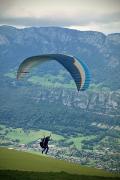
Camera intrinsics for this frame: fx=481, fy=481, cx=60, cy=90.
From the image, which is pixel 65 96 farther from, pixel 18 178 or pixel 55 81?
pixel 18 178

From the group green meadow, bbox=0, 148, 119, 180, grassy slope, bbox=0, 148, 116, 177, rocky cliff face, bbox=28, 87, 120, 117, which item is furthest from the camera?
rocky cliff face, bbox=28, 87, 120, 117

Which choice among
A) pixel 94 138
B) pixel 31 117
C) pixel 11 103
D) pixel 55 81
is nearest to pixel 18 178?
pixel 94 138

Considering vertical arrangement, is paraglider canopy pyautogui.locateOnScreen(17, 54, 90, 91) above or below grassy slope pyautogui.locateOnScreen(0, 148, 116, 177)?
above

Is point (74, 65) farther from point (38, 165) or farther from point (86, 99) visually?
point (86, 99)

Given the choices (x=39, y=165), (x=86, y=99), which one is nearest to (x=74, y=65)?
(x=39, y=165)

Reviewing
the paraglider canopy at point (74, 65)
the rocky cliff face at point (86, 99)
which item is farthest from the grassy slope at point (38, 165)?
the rocky cliff face at point (86, 99)

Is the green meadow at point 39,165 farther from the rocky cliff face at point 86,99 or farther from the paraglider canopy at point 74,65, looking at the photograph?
the rocky cliff face at point 86,99

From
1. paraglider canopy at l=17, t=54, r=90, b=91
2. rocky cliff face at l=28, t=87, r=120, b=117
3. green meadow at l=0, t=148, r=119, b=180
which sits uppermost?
rocky cliff face at l=28, t=87, r=120, b=117

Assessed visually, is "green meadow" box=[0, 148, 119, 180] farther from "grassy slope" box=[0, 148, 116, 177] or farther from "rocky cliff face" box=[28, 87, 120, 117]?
"rocky cliff face" box=[28, 87, 120, 117]

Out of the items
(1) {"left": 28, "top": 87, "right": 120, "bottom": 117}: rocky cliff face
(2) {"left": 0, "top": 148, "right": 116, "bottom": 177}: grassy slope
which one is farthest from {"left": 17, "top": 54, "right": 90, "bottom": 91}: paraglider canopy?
(1) {"left": 28, "top": 87, "right": 120, "bottom": 117}: rocky cliff face

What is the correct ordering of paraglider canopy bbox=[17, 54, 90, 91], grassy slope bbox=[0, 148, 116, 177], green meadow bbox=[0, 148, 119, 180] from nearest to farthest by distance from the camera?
green meadow bbox=[0, 148, 119, 180], grassy slope bbox=[0, 148, 116, 177], paraglider canopy bbox=[17, 54, 90, 91]
